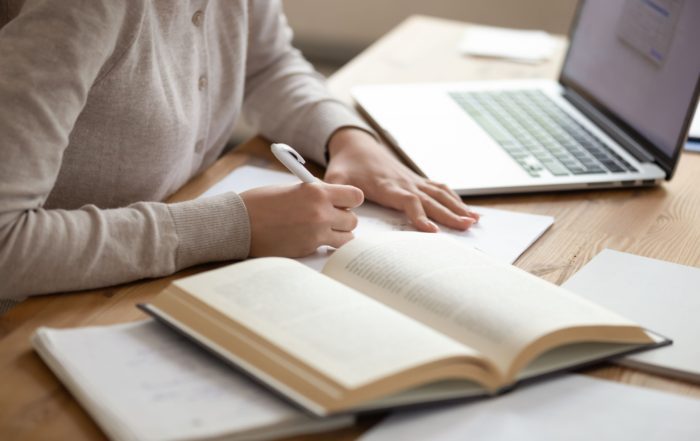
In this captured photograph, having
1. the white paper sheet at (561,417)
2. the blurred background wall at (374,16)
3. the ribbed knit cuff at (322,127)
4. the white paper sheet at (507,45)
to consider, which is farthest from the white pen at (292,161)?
the blurred background wall at (374,16)

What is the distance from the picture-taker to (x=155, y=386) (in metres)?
0.67

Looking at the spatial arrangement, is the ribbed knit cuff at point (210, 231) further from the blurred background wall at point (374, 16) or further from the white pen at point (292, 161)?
the blurred background wall at point (374, 16)

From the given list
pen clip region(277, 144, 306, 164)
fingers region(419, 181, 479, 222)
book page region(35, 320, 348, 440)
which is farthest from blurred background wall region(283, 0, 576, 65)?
book page region(35, 320, 348, 440)

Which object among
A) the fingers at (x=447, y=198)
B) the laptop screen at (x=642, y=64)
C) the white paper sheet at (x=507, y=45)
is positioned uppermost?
the laptop screen at (x=642, y=64)

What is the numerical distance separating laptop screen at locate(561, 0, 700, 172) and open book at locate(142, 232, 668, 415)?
0.44m

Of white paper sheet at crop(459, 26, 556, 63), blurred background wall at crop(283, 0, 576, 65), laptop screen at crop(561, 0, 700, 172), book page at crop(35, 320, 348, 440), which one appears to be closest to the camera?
book page at crop(35, 320, 348, 440)

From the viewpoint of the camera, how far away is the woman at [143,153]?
0.80m

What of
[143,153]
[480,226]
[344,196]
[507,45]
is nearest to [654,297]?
[480,226]

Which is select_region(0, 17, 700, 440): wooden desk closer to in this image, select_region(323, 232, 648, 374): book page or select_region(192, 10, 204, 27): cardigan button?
select_region(323, 232, 648, 374): book page

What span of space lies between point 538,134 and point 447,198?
10.8 inches

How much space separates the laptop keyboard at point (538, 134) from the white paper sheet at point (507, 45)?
255 mm

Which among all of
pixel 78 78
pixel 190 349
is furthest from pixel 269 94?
pixel 190 349

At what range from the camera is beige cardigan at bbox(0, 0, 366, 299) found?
0.80 metres

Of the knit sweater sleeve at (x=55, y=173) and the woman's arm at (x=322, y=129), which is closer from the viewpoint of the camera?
the knit sweater sleeve at (x=55, y=173)
